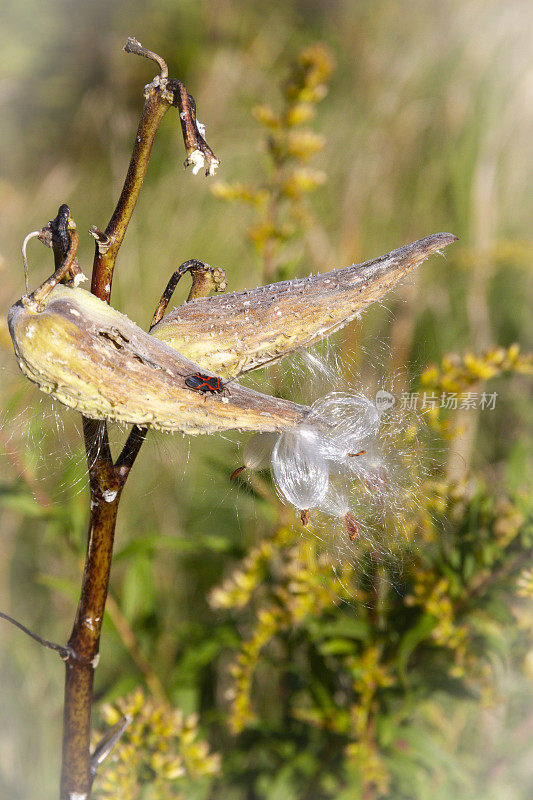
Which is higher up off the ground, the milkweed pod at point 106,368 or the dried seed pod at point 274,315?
the dried seed pod at point 274,315

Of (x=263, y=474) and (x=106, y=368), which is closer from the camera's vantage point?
(x=106, y=368)

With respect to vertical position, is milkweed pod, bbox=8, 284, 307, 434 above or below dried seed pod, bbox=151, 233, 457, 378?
below

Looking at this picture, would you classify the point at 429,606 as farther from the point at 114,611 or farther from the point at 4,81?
the point at 4,81

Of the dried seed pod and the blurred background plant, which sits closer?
the dried seed pod
